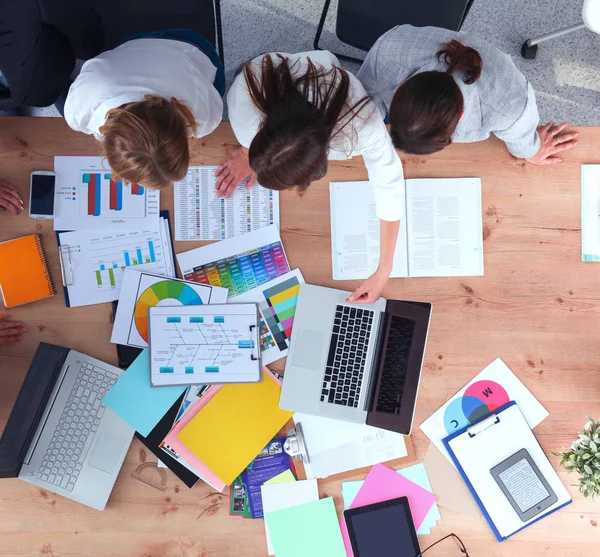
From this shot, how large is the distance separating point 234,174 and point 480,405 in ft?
2.82

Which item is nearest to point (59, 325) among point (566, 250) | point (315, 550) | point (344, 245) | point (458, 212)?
point (344, 245)

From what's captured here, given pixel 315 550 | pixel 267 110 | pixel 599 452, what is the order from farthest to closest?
pixel 315 550, pixel 599 452, pixel 267 110

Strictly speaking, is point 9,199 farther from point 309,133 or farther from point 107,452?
point 309,133

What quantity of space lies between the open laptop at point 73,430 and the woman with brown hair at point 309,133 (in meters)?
0.58

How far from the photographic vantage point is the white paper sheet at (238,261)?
1.35 meters

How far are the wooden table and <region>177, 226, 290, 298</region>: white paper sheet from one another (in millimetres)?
39

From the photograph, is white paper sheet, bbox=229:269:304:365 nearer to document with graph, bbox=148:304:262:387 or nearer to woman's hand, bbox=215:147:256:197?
document with graph, bbox=148:304:262:387

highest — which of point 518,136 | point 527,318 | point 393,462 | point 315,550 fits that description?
point 518,136

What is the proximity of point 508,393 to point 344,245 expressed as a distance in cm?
56

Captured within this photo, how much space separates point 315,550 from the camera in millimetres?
1311

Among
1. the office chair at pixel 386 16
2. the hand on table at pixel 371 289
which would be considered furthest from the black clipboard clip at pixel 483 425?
the office chair at pixel 386 16

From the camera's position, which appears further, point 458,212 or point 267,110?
point 458,212

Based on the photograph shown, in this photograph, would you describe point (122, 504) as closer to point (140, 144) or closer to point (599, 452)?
point (140, 144)

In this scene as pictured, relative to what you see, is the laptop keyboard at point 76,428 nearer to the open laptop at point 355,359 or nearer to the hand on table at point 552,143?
the open laptop at point 355,359
